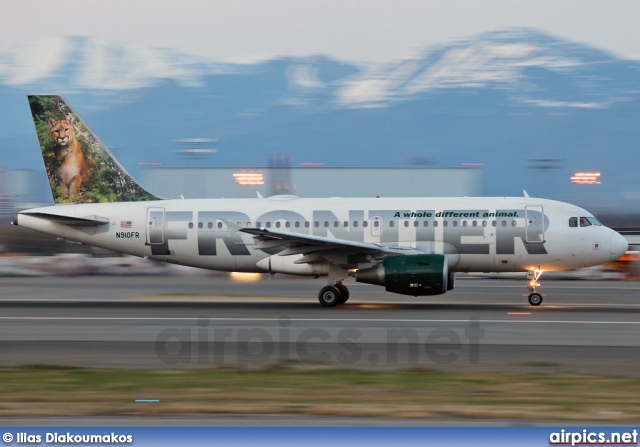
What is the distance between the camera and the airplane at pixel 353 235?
83.2 feet

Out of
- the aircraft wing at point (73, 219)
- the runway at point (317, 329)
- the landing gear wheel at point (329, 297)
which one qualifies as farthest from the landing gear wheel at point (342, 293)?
the aircraft wing at point (73, 219)

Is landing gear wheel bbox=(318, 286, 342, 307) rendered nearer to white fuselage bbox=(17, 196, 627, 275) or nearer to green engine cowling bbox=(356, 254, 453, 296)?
white fuselage bbox=(17, 196, 627, 275)

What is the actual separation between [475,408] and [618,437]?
340 centimetres

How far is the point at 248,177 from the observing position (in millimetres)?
46625

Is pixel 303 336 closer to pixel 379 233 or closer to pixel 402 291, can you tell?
pixel 402 291

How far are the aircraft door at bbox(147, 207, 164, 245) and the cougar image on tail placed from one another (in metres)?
2.94

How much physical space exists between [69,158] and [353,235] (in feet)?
32.1

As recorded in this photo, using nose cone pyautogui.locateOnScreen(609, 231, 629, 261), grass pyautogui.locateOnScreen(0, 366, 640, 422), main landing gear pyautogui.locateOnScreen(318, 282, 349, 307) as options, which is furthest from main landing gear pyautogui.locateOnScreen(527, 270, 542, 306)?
grass pyautogui.locateOnScreen(0, 366, 640, 422)

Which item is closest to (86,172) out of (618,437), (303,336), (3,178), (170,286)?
(170,286)

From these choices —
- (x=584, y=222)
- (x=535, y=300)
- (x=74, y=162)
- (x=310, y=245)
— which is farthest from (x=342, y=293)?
(x=74, y=162)

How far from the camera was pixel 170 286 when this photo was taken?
113 ft

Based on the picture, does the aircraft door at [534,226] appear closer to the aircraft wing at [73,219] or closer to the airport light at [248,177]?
the aircraft wing at [73,219]

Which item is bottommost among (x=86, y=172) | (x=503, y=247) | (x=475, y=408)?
(x=475, y=408)

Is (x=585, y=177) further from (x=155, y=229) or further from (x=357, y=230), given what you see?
(x=155, y=229)
